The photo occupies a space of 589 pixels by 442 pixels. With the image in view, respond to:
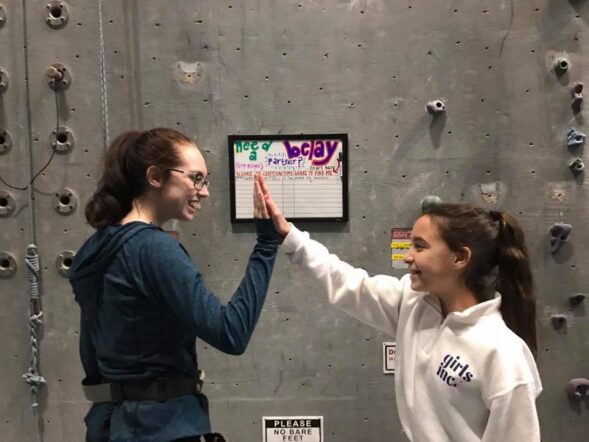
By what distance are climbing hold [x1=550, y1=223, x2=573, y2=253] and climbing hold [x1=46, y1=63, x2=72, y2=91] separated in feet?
5.67

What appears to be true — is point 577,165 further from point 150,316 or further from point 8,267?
point 8,267

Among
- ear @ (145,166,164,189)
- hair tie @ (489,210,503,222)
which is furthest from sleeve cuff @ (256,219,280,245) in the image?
hair tie @ (489,210,503,222)

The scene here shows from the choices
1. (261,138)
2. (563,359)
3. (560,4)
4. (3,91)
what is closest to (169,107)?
(261,138)

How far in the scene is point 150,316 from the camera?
103cm

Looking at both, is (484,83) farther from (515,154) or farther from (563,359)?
(563,359)

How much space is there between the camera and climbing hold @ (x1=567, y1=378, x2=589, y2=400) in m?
1.85

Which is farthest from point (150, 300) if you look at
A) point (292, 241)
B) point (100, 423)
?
point (292, 241)

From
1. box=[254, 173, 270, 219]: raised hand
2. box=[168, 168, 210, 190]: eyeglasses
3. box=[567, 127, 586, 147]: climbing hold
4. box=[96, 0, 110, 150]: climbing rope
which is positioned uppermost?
box=[96, 0, 110, 150]: climbing rope

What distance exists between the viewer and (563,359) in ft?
6.19

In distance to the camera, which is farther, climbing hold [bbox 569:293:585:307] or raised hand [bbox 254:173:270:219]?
climbing hold [bbox 569:293:585:307]

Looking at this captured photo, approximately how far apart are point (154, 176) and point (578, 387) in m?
1.61

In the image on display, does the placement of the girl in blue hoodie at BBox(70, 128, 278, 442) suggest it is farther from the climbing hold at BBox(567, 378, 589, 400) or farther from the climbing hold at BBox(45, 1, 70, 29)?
the climbing hold at BBox(567, 378, 589, 400)

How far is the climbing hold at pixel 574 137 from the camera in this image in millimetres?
1812

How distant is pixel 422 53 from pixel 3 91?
1434 millimetres
